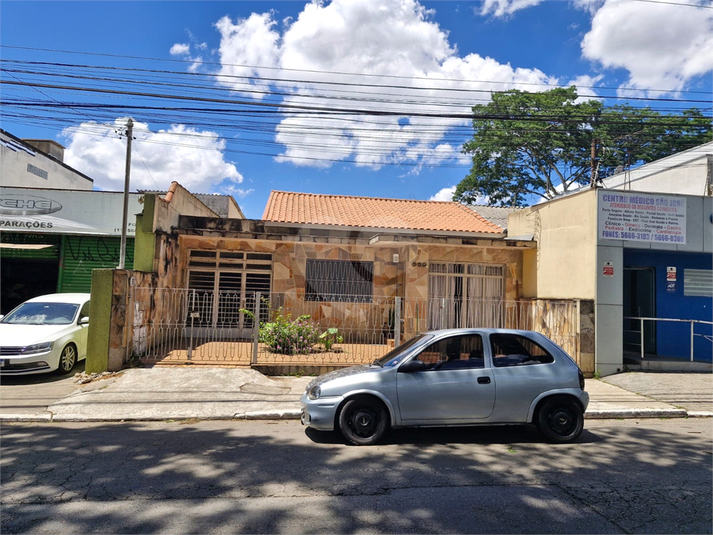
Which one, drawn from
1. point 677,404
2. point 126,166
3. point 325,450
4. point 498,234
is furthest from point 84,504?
point 498,234

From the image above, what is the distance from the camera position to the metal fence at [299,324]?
1019 cm

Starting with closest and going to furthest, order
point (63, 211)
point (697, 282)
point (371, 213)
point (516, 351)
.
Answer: point (516, 351) < point (697, 282) < point (63, 211) < point (371, 213)

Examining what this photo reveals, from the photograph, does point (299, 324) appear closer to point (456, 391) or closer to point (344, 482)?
point (456, 391)

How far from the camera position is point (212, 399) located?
310 inches

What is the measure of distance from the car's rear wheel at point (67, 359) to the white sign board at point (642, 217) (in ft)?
37.5

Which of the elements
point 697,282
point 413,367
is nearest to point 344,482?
point 413,367

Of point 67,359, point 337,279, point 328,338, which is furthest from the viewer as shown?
point 337,279

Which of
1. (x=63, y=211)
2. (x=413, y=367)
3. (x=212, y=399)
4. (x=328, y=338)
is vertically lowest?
(x=212, y=399)

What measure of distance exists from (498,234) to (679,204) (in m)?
4.49

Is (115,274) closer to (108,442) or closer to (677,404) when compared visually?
(108,442)

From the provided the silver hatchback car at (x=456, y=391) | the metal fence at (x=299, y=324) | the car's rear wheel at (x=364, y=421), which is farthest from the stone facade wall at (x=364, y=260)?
the car's rear wheel at (x=364, y=421)

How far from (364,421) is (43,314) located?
26.5 ft

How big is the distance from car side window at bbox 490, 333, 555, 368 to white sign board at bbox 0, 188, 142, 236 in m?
12.8

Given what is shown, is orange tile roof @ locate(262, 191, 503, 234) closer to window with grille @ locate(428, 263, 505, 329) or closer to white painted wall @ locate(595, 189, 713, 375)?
window with grille @ locate(428, 263, 505, 329)
